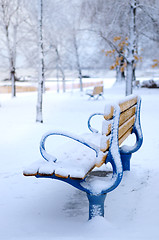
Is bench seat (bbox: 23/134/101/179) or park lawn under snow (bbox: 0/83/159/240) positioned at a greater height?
bench seat (bbox: 23/134/101/179)

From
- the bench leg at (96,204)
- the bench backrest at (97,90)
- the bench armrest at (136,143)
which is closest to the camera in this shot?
the bench leg at (96,204)

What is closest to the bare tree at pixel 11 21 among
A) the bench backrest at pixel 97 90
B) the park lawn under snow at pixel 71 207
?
the bench backrest at pixel 97 90

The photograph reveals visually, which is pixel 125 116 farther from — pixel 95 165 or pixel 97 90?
pixel 97 90

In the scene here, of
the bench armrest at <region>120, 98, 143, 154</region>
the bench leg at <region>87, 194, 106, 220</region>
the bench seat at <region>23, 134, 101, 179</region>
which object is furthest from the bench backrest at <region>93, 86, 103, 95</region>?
the bench leg at <region>87, 194, 106, 220</region>

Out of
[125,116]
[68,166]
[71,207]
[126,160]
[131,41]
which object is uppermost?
[131,41]

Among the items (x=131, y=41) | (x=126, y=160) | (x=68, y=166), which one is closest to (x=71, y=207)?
(x=68, y=166)

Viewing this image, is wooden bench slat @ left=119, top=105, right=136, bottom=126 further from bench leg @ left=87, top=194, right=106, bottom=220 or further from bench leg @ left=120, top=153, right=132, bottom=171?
bench leg @ left=87, top=194, right=106, bottom=220

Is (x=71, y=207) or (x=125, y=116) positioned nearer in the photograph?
(x=71, y=207)

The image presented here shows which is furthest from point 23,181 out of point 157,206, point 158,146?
point 158,146

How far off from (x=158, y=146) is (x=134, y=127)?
175 centimetres

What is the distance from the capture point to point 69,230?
2.72 metres

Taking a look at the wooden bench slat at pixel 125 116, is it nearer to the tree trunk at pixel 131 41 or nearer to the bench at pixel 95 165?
the bench at pixel 95 165

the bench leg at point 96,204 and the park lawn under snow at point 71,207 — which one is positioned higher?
the bench leg at point 96,204

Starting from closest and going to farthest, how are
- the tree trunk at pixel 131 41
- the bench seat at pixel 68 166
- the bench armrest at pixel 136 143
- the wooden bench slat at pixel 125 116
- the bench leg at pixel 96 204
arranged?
the bench seat at pixel 68 166 → the bench leg at pixel 96 204 → the wooden bench slat at pixel 125 116 → the bench armrest at pixel 136 143 → the tree trunk at pixel 131 41
